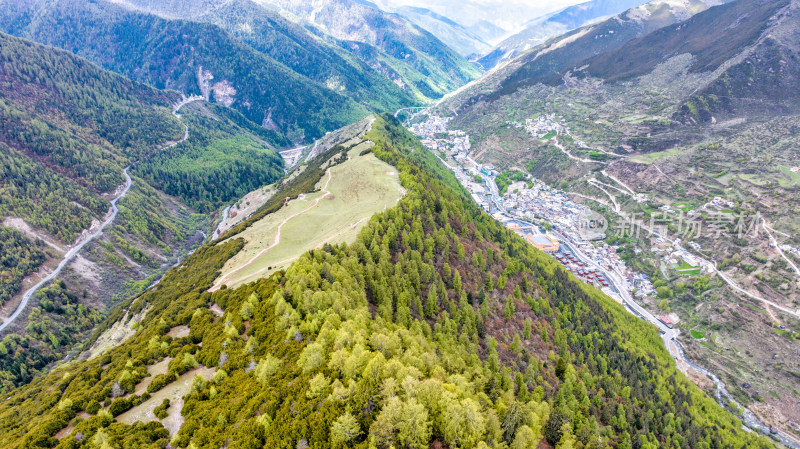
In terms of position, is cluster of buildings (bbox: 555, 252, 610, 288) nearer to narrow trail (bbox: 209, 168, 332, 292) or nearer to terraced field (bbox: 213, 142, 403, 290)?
terraced field (bbox: 213, 142, 403, 290)

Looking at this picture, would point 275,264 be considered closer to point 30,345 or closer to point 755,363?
Result: point 30,345

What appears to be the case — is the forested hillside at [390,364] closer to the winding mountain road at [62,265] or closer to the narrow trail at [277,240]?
the narrow trail at [277,240]

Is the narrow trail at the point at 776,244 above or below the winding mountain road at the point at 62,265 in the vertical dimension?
below

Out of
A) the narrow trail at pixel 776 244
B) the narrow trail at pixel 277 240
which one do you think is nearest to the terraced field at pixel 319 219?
the narrow trail at pixel 277 240

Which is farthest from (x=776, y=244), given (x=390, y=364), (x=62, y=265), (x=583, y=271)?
(x=62, y=265)

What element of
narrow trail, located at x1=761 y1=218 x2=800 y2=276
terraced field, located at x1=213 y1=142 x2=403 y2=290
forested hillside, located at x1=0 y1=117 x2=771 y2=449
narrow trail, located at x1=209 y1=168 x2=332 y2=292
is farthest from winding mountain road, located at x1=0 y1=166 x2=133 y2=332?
narrow trail, located at x1=761 y1=218 x2=800 y2=276

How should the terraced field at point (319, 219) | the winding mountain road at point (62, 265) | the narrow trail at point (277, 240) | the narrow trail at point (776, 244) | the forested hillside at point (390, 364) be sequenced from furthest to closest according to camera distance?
the narrow trail at point (776, 244), the winding mountain road at point (62, 265), the terraced field at point (319, 219), the narrow trail at point (277, 240), the forested hillside at point (390, 364)

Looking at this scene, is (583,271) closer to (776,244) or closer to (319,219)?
(776,244)
